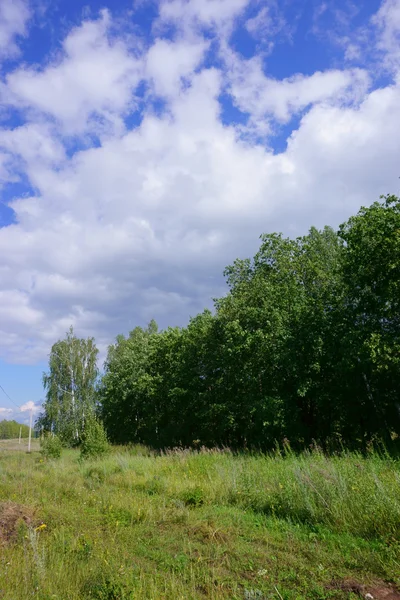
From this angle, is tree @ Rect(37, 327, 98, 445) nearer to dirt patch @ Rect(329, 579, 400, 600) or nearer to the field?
the field

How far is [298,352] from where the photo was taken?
19.2 m

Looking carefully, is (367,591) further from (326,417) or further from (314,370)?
(326,417)

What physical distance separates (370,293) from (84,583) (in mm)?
16521

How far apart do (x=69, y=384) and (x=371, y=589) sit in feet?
153

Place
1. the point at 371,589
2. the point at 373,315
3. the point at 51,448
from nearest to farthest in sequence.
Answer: the point at 371,589, the point at 373,315, the point at 51,448

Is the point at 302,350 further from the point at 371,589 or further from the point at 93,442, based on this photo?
the point at 371,589

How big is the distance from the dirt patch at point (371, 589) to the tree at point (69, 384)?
42542 millimetres

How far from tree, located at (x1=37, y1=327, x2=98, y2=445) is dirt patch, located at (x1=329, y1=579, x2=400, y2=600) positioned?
42542mm

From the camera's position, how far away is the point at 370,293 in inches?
694

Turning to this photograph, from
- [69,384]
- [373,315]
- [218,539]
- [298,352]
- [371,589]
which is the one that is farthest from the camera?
[69,384]

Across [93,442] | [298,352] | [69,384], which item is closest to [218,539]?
[298,352]

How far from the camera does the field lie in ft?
14.2

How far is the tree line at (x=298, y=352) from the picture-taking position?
16.9 m

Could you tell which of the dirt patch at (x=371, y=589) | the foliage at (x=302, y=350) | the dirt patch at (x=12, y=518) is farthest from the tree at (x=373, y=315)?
the dirt patch at (x=12, y=518)
